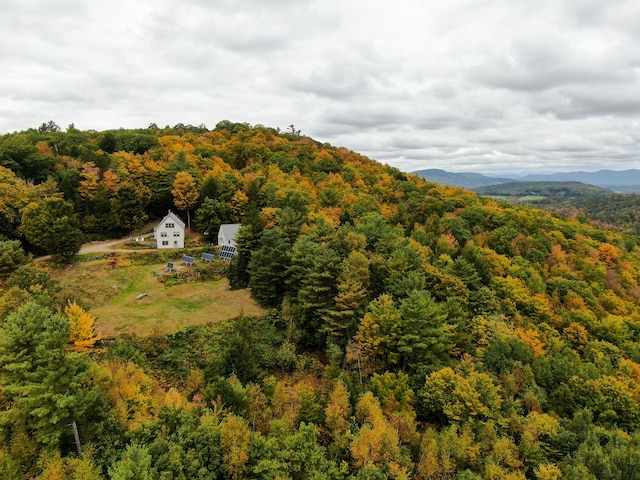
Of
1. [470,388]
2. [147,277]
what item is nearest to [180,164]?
[147,277]

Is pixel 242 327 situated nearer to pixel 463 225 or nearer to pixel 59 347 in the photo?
pixel 59 347

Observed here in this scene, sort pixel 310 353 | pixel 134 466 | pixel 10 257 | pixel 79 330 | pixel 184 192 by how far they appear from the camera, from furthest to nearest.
→ 1. pixel 184 192
2. pixel 10 257
3. pixel 310 353
4. pixel 79 330
5. pixel 134 466

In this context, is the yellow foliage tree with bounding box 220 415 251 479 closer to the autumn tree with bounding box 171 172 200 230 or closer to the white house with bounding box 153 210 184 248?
the white house with bounding box 153 210 184 248

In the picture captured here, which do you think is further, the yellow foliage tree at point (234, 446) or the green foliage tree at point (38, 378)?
the yellow foliage tree at point (234, 446)

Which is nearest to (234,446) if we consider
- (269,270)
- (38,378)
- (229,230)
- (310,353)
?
(38,378)

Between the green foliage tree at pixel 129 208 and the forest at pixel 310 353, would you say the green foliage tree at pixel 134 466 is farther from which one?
the green foliage tree at pixel 129 208

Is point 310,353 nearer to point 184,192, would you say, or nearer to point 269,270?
point 269,270

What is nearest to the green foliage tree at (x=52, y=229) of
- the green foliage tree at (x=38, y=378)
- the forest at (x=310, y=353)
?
the forest at (x=310, y=353)
